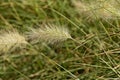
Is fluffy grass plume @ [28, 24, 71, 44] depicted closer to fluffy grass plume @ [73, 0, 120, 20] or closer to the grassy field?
the grassy field

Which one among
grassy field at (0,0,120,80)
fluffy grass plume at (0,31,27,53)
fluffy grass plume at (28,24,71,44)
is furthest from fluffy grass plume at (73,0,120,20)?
fluffy grass plume at (0,31,27,53)

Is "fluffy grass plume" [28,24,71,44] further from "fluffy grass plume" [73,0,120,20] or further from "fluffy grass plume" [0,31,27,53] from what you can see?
"fluffy grass plume" [73,0,120,20]

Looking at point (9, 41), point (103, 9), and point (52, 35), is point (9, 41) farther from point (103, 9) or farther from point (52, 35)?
point (103, 9)

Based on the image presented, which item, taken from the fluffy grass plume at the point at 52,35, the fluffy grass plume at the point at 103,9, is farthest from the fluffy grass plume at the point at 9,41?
the fluffy grass plume at the point at 103,9

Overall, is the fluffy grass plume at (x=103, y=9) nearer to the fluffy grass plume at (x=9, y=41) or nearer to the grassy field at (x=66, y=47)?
the grassy field at (x=66, y=47)

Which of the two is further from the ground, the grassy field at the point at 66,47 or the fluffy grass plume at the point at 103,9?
the fluffy grass plume at the point at 103,9

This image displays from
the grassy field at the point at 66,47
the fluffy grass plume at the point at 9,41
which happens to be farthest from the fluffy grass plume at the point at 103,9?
the fluffy grass plume at the point at 9,41

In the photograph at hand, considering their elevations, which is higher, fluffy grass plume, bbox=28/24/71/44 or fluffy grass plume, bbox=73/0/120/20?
fluffy grass plume, bbox=73/0/120/20

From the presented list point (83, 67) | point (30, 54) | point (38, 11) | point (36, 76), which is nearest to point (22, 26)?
point (38, 11)
